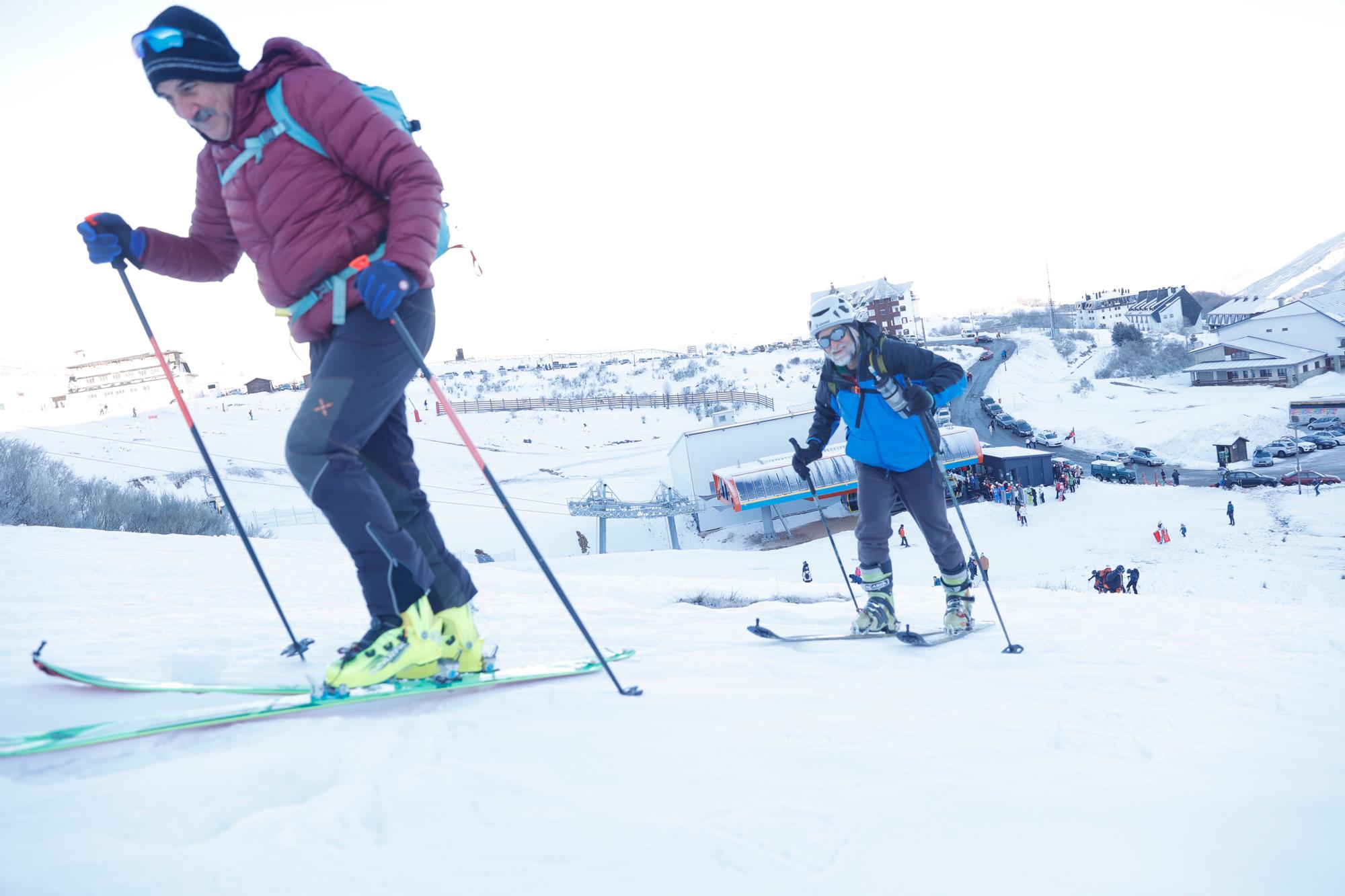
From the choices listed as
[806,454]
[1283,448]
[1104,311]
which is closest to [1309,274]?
[1104,311]

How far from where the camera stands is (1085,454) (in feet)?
99.9

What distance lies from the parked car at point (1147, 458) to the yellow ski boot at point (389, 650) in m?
31.0

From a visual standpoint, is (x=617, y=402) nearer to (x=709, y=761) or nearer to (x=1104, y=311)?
(x=709, y=761)

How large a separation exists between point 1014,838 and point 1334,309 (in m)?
60.6

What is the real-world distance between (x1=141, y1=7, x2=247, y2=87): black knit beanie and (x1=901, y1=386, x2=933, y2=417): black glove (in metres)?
2.99

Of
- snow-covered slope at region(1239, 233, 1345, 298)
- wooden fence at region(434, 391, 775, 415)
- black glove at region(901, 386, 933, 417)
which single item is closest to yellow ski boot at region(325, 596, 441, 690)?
black glove at region(901, 386, 933, 417)

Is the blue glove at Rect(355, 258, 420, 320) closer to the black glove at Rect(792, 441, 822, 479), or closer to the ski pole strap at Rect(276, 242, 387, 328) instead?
the ski pole strap at Rect(276, 242, 387, 328)

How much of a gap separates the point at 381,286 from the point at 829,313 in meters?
2.49

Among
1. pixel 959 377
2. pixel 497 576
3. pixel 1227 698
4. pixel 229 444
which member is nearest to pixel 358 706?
pixel 1227 698

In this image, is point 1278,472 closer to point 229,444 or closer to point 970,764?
point 970,764

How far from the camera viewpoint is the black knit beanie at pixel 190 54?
208 cm

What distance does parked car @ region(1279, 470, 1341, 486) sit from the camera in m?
21.6

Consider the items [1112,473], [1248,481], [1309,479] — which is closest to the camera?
[1309,479]

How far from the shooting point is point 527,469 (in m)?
30.2
